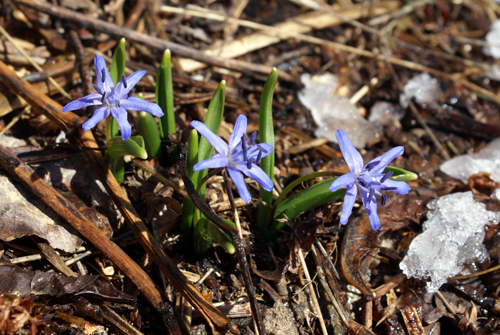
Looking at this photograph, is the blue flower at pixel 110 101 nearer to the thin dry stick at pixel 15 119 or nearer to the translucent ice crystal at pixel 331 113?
the thin dry stick at pixel 15 119

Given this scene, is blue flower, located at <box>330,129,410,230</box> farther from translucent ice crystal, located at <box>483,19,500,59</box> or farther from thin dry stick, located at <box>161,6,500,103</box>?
translucent ice crystal, located at <box>483,19,500,59</box>

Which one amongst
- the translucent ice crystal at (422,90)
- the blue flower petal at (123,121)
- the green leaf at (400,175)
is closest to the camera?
the blue flower petal at (123,121)

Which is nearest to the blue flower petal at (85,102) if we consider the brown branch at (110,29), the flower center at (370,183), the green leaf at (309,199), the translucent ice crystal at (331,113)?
the green leaf at (309,199)

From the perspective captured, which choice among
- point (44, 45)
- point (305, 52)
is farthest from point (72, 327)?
point (305, 52)

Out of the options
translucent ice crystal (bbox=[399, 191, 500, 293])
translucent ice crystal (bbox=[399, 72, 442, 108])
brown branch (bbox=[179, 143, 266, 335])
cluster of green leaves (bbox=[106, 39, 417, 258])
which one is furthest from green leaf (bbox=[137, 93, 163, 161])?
translucent ice crystal (bbox=[399, 72, 442, 108])

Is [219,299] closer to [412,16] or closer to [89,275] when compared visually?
→ [89,275]
